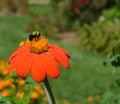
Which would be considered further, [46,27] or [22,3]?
[22,3]

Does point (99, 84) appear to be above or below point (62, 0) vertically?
below

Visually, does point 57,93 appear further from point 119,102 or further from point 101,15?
point 101,15

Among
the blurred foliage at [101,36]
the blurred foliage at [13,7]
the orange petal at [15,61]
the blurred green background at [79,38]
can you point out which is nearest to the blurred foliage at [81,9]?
the blurred green background at [79,38]

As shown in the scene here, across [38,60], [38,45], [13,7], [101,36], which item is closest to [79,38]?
[101,36]

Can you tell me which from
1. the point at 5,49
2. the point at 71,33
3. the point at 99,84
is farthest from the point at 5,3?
the point at 99,84

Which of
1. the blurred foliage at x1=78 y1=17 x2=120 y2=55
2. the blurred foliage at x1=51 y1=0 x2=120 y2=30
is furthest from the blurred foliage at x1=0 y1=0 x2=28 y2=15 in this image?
the blurred foliage at x1=78 y1=17 x2=120 y2=55

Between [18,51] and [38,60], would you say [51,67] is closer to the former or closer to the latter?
[38,60]

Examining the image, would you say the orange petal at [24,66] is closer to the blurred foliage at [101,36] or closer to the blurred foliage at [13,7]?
the blurred foliage at [101,36]
